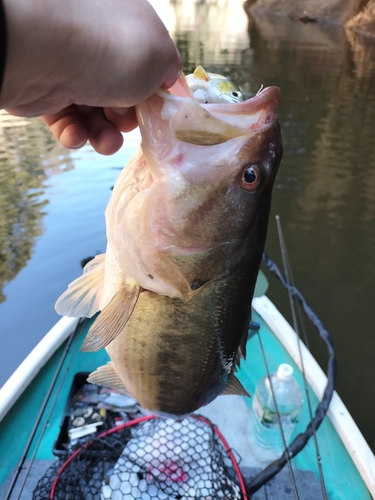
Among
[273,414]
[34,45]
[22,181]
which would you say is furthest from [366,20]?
[34,45]

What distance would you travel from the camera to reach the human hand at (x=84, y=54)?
2.73 ft

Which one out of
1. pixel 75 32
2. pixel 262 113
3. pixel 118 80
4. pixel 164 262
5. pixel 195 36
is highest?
pixel 75 32

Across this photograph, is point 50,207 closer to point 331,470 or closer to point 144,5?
point 331,470

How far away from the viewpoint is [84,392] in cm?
292

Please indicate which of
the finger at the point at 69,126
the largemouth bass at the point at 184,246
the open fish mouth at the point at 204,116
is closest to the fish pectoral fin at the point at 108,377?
the largemouth bass at the point at 184,246

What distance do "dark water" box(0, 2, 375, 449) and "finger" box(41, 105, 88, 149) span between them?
3538mm

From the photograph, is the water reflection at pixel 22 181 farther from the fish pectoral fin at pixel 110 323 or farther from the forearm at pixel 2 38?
the forearm at pixel 2 38

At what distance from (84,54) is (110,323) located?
2.52ft

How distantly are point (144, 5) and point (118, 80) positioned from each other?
0.68 ft

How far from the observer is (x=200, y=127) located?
3.59ft

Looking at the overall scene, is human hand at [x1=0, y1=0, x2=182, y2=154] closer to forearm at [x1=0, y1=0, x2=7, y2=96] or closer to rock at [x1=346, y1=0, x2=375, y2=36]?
forearm at [x1=0, y1=0, x2=7, y2=96]

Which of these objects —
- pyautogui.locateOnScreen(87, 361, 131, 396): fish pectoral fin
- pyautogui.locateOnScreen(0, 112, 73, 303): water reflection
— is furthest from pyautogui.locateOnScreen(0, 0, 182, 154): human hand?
pyautogui.locateOnScreen(0, 112, 73, 303): water reflection

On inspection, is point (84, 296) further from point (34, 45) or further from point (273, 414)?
point (273, 414)

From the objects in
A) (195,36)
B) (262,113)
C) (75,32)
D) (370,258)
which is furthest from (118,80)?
(195,36)
